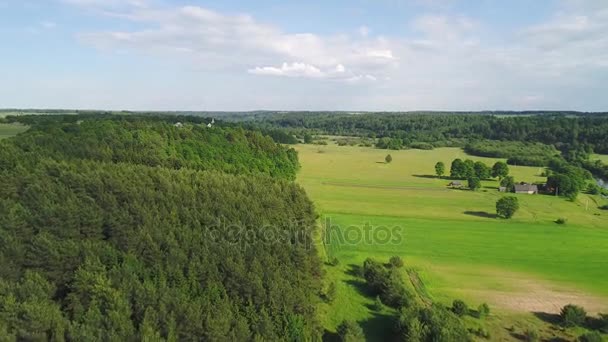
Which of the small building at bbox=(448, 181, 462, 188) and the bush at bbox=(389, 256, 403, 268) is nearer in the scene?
the bush at bbox=(389, 256, 403, 268)

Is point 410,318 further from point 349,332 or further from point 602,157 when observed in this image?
point 602,157

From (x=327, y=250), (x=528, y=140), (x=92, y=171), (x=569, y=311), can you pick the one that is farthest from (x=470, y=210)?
(x=528, y=140)

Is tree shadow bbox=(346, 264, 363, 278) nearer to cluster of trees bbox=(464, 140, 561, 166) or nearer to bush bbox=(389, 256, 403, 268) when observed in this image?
bush bbox=(389, 256, 403, 268)

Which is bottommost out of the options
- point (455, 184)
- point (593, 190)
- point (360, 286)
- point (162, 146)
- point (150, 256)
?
point (360, 286)

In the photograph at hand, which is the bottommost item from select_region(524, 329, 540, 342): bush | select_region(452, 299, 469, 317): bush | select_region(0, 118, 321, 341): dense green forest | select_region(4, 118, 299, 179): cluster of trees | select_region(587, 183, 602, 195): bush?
select_region(524, 329, 540, 342): bush

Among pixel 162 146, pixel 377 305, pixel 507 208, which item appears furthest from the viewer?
pixel 162 146

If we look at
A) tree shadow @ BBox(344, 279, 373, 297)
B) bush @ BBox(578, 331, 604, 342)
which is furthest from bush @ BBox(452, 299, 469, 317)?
bush @ BBox(578, 331, 604, 342)

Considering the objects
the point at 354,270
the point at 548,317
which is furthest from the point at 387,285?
the point at 548,317
